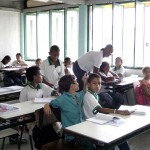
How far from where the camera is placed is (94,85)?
2967mm

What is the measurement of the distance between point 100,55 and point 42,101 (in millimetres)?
1851

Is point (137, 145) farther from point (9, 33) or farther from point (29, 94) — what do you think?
point (9, 33)

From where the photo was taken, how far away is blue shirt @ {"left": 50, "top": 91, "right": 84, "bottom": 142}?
274 cm

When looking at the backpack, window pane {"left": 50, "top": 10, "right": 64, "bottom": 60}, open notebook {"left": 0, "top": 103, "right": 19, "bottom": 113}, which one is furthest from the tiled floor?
window pane {"left": 50, "top": 10, "right": 64, "bottom": 60}

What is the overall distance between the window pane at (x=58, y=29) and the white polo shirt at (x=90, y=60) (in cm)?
427

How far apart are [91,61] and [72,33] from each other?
421 cm

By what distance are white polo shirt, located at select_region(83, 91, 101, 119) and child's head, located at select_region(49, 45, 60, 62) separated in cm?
160

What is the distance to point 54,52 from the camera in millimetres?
4371

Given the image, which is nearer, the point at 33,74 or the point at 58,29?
the point at 33,74

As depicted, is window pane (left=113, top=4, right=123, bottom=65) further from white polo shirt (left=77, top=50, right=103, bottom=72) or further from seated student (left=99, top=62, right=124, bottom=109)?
white polo shirt (left=77, top=50, right=103, bottom=72)

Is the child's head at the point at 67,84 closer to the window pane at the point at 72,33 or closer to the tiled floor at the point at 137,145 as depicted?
the tiled floor at the point at 137,145

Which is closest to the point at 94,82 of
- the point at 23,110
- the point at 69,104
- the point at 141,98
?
the point at 69,104

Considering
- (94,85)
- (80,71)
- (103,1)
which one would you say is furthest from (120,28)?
(94,85)

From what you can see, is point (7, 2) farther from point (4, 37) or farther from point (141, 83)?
point (141, 83)
